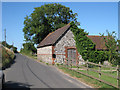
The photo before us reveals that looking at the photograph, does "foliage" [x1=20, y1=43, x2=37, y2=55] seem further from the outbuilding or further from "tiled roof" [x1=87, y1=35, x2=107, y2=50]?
the outbuilding

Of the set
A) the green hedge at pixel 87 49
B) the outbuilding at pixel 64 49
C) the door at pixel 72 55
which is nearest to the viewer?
the green hedge at pixel 87 49

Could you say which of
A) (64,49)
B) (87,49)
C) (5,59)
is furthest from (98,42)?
(5,59)

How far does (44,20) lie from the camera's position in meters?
39.2

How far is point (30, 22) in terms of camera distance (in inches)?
1578

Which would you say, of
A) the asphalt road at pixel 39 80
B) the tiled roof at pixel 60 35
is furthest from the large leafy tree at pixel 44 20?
the asphalt road at pixel 39 80

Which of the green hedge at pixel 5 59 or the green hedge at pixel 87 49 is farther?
the green hedge at pixel 87 49

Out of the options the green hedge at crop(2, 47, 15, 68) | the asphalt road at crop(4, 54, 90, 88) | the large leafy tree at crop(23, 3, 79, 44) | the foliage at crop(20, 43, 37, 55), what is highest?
the large leafy tree at crop(23, 3, 79, 44)

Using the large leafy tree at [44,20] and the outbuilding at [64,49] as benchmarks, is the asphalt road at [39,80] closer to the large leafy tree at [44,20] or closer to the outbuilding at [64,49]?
the outbuilding at [64,49]

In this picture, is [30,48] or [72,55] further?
[30,48]

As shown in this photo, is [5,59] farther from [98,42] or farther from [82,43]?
[98,42]

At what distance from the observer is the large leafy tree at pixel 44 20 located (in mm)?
38166

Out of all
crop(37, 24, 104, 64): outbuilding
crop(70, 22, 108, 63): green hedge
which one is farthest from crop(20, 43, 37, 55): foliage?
crop(70, 22, 108, 63): green hedge

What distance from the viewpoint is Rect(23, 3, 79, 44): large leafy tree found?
38.2 m

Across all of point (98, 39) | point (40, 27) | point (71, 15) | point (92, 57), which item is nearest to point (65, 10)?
point (71, 15)
